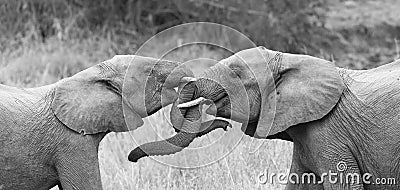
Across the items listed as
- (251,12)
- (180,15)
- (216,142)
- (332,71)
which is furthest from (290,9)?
(332,71)

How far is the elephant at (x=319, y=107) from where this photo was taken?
220 inches

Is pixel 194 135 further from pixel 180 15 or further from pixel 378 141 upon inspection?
pixel 180 15

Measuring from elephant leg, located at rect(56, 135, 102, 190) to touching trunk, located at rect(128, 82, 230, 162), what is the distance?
39cm

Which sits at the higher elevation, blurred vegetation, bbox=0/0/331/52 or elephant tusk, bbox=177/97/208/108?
elephant tusk, bbox=177/97/208/108

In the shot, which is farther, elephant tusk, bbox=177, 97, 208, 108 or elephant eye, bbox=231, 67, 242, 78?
elephant eye, bbox=231, 67, 242, 78

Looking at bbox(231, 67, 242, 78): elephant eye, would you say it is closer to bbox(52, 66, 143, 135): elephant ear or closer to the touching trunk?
the touching trunk

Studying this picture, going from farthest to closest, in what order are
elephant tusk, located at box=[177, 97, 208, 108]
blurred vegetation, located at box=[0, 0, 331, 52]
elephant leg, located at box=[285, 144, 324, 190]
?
blurred vegetation, located at box=[0, 0, 331, 52] < elephant leg, located at box=[285, 144, 324, 190] < elephant tusk, located at box=[177, 97, 208, 108]

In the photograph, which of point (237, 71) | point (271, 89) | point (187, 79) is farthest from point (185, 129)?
point (271, 89)

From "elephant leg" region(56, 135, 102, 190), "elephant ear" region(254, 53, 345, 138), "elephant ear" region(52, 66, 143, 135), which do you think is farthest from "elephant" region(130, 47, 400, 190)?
"elephant leg" region(56, 135, 102, 190)

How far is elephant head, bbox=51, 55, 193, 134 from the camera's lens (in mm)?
5672

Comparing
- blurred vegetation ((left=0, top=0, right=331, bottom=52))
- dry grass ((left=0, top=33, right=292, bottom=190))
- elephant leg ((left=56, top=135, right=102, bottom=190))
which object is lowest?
blurred vegetation ((left=0, top=0, right=331, bottom=52))

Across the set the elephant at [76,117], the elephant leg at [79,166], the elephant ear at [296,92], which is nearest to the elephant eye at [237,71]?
the elephant ear at [296,92]

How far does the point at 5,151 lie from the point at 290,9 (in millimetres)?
7603

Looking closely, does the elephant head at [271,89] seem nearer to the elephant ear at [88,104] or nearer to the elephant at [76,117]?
the elephant at [76,117]
